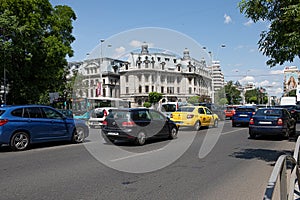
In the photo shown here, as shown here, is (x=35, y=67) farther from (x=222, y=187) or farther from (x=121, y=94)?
(x=121, y=94)

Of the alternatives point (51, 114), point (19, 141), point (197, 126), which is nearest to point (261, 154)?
point (51, 114)

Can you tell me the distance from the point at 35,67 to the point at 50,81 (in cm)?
224

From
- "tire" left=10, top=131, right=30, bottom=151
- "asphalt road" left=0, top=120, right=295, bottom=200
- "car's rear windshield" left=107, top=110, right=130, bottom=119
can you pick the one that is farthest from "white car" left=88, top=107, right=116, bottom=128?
"tire" left=10, top=131, right=30, bottom=151

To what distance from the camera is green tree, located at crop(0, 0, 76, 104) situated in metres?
25.9

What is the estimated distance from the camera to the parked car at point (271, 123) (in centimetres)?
1449

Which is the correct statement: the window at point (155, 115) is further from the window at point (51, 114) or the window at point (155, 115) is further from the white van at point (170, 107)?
the white van at point (170, 107)

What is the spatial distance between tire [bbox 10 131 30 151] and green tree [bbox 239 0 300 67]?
8421 mm

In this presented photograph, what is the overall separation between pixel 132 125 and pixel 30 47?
752 inches

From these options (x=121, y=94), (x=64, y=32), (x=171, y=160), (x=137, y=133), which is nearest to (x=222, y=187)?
(x=171, y=160)

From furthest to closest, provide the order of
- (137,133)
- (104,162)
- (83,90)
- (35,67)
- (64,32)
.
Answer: (83,90) → (64,32) → (35,67) → (137,133) → (104,162)

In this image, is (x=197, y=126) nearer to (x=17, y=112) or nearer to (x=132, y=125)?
(x=132, y=125)

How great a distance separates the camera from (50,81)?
31.7m

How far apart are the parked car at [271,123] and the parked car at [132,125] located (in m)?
4.76

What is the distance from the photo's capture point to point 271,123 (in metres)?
14.6
